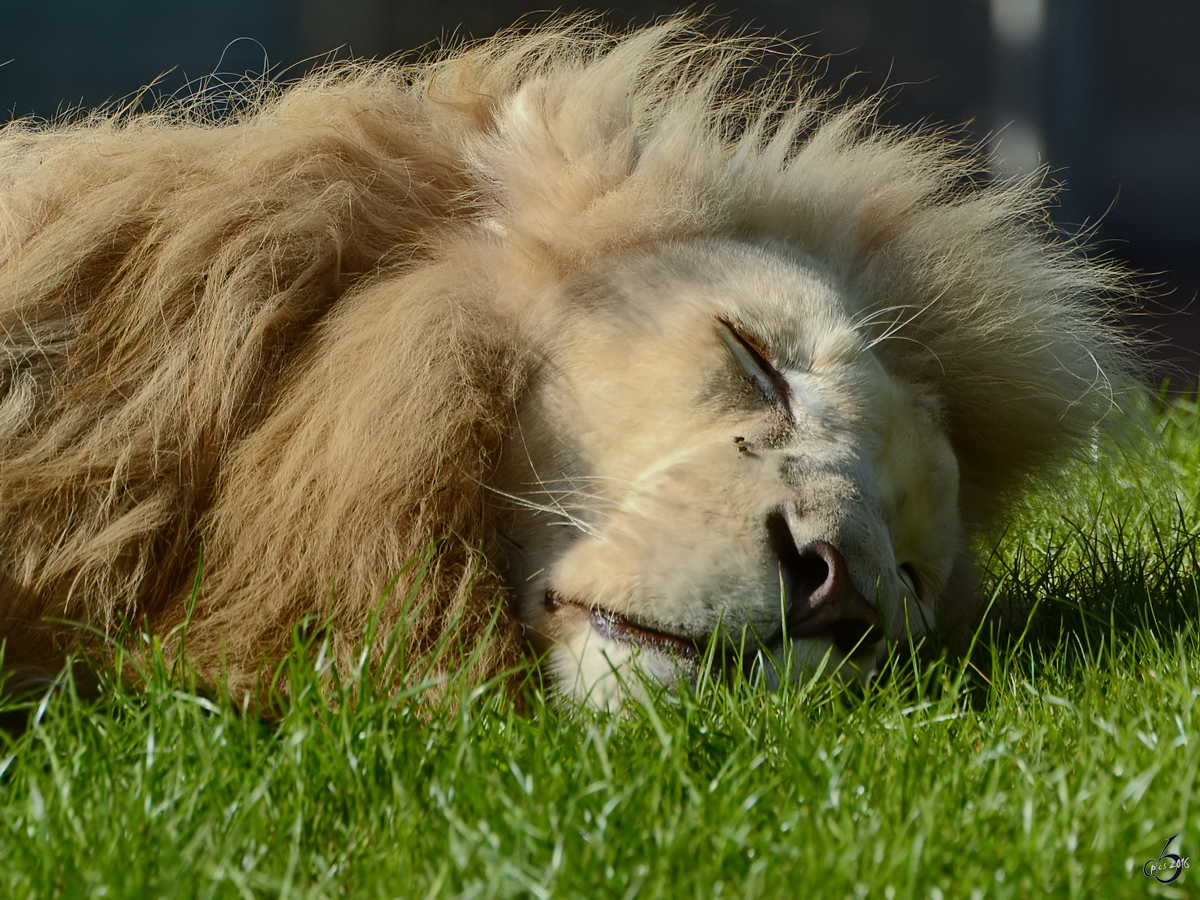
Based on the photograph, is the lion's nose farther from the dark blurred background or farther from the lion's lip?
the dark blurred background

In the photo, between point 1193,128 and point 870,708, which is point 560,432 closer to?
point 870,708

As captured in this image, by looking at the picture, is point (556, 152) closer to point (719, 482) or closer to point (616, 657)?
point (719, 482)

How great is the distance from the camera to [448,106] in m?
2.51

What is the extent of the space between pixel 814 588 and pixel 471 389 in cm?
59

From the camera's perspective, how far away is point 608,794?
5.13ft

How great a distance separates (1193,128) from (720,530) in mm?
5637

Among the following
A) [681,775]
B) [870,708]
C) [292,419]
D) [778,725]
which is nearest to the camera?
[681,775]

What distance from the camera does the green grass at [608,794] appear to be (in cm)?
137

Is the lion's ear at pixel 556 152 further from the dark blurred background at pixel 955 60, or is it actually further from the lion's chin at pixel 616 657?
the dark blurred background at pixel 955 60

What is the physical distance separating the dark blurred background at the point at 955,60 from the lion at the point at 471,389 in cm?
301

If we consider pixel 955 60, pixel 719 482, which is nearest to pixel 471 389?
pixel 719 482

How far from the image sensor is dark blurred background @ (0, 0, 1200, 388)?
5457mm

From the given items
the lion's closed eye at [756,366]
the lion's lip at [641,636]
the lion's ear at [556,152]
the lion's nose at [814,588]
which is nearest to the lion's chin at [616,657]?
the lion's lip at [641,636]

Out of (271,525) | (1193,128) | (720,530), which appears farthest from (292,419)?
(1193,128)
